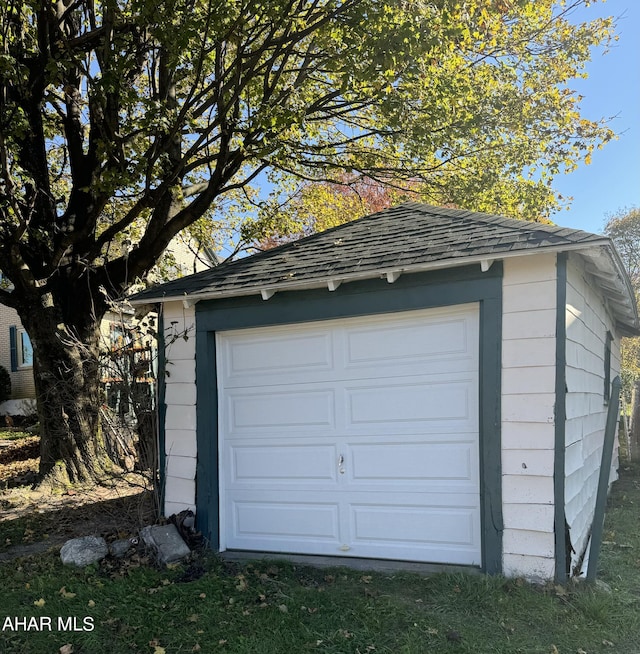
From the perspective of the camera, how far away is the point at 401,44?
561 centimetres

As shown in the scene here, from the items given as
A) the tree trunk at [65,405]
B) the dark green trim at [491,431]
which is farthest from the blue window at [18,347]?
the dark green trim at [491,431]

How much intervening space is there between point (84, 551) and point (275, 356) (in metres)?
2.58

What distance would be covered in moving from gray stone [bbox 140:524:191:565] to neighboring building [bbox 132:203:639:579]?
1.11 ft

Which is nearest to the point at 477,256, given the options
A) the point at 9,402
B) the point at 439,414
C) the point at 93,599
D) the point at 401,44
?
the point at 439,414

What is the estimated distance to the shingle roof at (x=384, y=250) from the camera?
4.43 m

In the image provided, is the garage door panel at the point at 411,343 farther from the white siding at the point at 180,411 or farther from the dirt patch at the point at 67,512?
the dirt patch at the point at 67,512

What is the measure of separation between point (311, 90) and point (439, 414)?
6.15m

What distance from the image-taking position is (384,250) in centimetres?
518

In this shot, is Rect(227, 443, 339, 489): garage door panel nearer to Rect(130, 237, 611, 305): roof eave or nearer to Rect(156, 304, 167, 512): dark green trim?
Rect(156, 304, 167, 512): dark green trim

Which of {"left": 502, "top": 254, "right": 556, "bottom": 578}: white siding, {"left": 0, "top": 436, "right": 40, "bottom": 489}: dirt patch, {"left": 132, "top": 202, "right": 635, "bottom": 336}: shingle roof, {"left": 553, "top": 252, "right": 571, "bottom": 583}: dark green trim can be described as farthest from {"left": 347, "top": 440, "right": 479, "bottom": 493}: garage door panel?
{"left": 0, "top": 436, "right": 40, "bottom": 489}: dirt patch

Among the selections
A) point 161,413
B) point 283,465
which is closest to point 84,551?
point 161,413

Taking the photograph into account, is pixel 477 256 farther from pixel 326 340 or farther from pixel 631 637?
pixel 631 637

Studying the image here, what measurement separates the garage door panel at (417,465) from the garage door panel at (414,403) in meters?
0.19

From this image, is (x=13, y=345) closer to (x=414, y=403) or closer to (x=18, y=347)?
(x=18, y=347)
